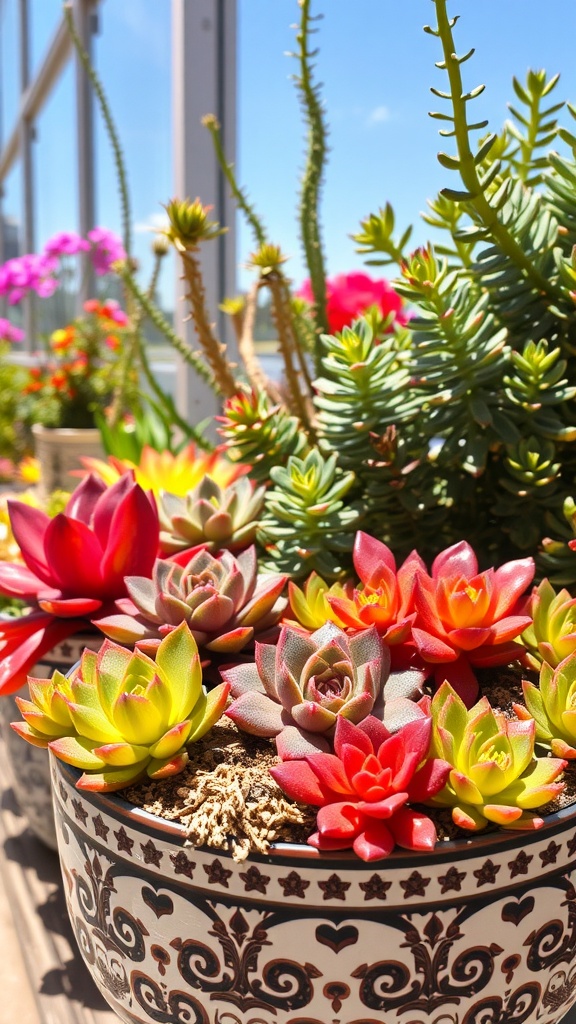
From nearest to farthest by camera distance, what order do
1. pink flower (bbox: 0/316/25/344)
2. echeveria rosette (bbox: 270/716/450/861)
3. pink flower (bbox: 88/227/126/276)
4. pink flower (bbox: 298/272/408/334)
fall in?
echeveria rosette (bbox: 270/716/450/861)
pink flower (bbox: 298/272/408/334)
pink flower (bbox: 88/227/126/276)
pink flower (bbox: 0/316/25/344)

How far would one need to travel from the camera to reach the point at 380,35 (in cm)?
91

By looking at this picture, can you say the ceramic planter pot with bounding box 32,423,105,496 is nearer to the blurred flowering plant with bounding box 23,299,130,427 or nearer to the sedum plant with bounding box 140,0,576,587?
the blurred flowering plant with bounding box 23,299,130,427

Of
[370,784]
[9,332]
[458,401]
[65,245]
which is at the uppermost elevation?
[65,245]

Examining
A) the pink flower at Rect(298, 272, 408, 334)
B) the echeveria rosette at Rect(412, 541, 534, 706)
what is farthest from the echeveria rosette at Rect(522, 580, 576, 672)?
the pink flower at Rect(298, 272, 408, 334)

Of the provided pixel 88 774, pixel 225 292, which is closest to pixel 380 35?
pixel 225 292

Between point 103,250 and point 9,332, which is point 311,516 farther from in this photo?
point 9,332

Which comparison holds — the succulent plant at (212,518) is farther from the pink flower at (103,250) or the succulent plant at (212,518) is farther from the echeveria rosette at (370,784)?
the pink flower at (103,250)

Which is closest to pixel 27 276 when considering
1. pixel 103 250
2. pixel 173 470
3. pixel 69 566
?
pixel 103 250

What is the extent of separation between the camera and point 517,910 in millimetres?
279

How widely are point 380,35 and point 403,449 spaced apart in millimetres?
674

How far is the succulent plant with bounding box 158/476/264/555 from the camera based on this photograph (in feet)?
1.52

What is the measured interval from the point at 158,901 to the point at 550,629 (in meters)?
0.20

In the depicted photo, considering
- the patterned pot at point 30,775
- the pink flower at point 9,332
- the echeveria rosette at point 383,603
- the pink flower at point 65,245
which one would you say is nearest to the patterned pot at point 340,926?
the echeveria rosette at point 383,603

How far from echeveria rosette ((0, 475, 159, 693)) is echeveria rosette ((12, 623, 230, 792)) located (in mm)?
106
